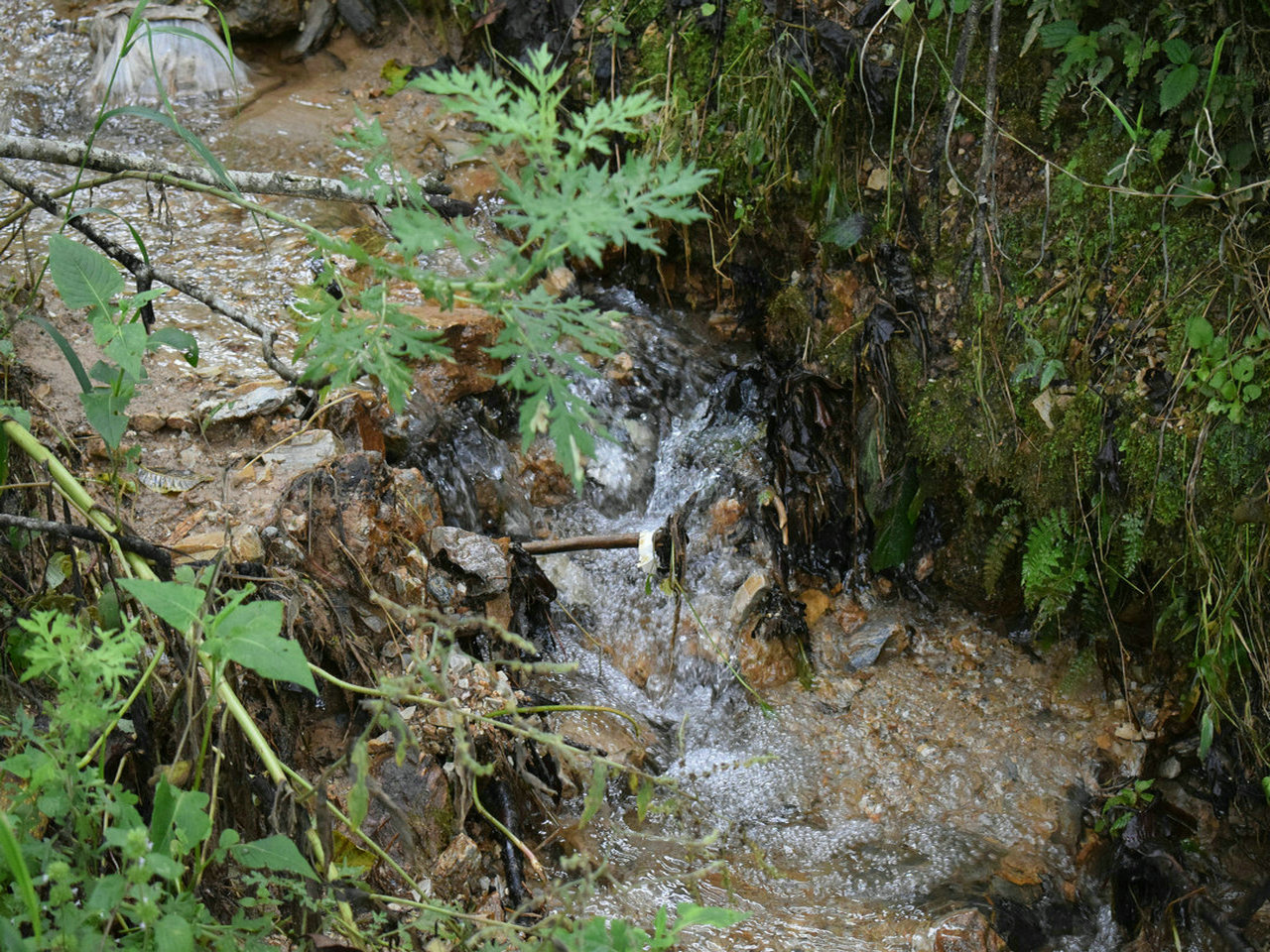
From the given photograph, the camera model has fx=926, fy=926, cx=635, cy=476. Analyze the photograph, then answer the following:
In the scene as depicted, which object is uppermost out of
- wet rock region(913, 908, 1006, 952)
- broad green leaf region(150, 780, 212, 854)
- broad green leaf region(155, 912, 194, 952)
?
broad green leaf region(150, 780, 212, 854)

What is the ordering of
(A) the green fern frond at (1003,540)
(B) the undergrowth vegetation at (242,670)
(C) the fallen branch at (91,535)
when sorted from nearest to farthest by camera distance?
(B) the undergrowth vegetation at (242,670) < (C) the fallen branch at (91,535) < (A) the green fern frond at (1003,540)

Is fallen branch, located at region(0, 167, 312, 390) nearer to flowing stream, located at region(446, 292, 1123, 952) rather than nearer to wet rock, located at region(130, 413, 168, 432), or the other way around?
wet rock, located at region(130, 413, 168, 432)

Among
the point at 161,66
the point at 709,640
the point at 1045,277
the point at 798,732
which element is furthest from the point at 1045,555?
the point at 161,66

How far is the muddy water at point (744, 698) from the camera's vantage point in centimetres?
287

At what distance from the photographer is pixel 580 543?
3.21m

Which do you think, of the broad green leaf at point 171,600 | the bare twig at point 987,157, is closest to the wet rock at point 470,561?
the broad green leaf at point 171,600

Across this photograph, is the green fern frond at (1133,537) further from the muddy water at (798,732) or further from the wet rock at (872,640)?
the wet rock at (872,640)

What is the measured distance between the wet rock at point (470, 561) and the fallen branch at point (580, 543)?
205 millimetres

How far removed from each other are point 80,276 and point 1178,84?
299cm

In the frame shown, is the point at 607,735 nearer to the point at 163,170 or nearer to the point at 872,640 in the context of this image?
the point at 872,640

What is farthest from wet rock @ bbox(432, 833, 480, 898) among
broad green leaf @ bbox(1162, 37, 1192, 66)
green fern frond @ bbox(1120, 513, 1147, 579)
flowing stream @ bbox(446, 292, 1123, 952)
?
broad green leaf @ bbox(1162, 37, 1192, 66)

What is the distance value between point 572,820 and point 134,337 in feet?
5.90

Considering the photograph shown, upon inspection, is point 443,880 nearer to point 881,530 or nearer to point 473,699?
point 473,699

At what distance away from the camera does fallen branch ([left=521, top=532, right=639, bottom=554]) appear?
3.15 meters
